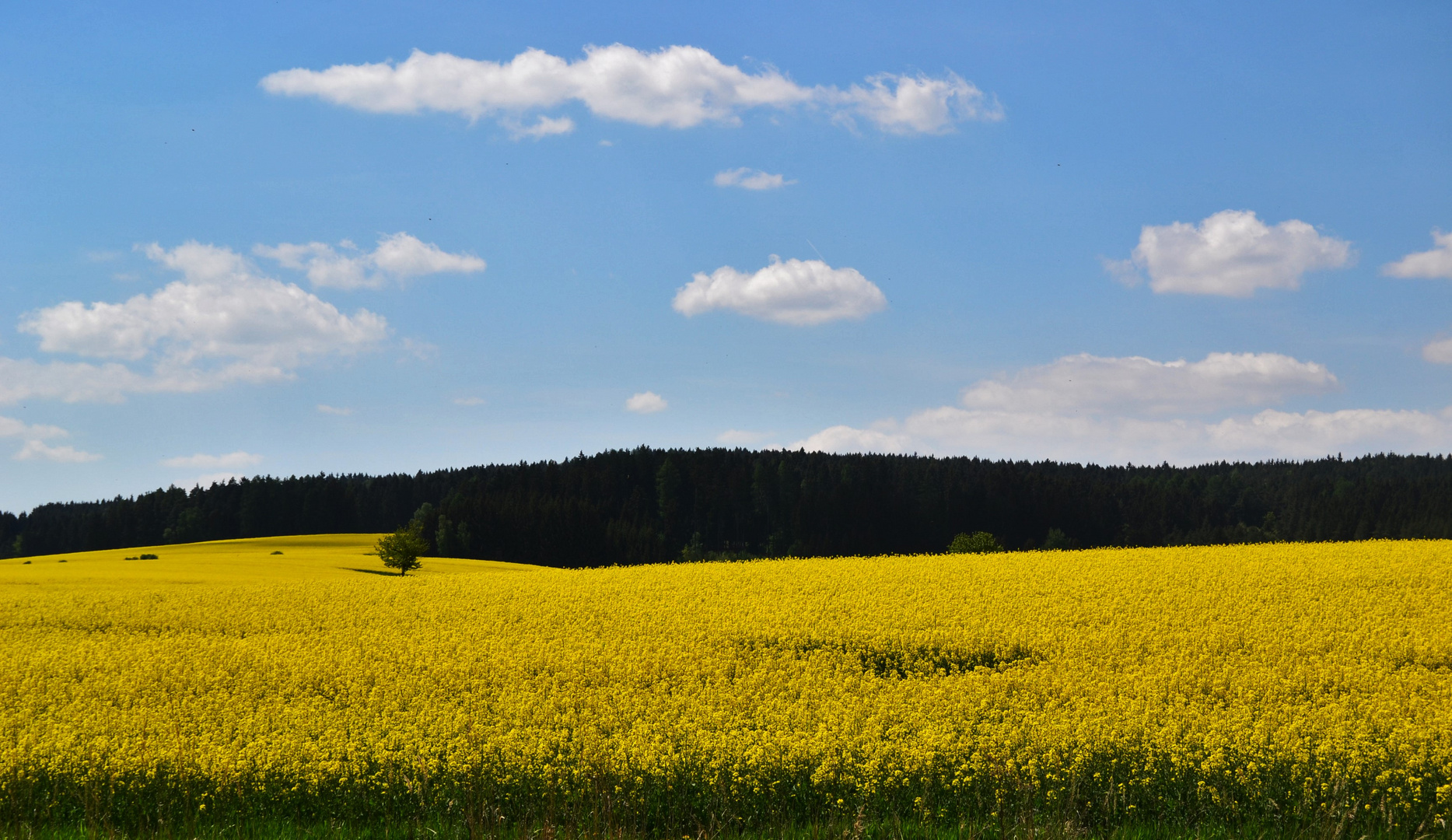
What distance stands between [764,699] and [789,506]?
341 feet

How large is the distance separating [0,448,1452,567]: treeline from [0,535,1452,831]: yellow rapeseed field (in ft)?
267

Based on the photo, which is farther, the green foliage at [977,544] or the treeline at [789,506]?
the treeline at [789,506]

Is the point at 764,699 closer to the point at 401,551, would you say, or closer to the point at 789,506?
the point at 401,551

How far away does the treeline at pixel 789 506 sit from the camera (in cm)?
11456

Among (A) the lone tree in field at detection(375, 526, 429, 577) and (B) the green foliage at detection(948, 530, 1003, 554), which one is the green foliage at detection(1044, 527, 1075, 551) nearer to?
(B) the green foliage at detection(948, 530, 1003, 554)

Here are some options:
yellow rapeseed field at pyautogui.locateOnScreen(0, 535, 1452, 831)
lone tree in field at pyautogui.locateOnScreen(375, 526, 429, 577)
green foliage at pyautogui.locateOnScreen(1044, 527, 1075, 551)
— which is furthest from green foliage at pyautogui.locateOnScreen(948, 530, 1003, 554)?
green foliage at pyautogui.locateOnScreen(1044, 527, 1075, 551)

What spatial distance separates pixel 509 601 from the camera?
25609mm

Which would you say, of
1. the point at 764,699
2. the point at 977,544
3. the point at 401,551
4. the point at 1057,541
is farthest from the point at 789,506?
the point at 764,699

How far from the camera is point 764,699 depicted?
15219 mm

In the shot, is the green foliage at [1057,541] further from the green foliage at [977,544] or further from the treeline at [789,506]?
the green foliage at [977,544]

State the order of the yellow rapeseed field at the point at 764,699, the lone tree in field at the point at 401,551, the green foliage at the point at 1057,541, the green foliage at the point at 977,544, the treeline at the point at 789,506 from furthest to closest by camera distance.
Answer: the treeline at the point at 789,506
the green foliage at the point at 1057,541
the lone tree in field at the point at 401,551
the green foliage at the point at 977,544
the yellow rapeseed field at the point at 764,699

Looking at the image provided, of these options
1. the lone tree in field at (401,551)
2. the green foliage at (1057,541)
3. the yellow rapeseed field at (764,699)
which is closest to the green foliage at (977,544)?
the yellow rapeseed field at (764,699)

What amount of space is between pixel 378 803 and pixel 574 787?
7.08ft

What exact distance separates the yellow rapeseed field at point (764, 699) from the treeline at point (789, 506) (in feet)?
267
